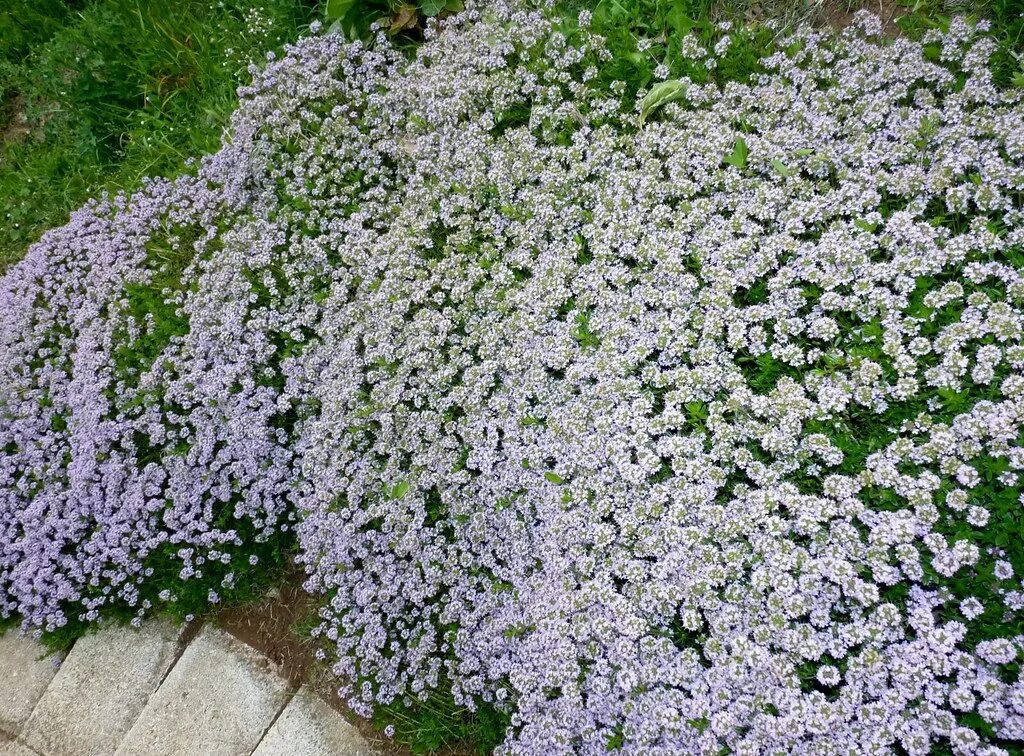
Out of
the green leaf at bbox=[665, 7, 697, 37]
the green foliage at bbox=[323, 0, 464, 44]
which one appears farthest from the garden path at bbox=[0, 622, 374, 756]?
the green leaf at bbox=[665, 7, 697, 37]

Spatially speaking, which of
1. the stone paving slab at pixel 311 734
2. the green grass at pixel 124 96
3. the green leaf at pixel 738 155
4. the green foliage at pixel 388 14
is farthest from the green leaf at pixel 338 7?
the stone paving slab at pixel 311 734

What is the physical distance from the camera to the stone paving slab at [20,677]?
4.34m

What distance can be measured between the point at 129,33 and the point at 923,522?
22.7ft

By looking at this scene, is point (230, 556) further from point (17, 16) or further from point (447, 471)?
point (17, 16)

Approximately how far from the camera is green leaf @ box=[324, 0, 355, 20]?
4.86 metres

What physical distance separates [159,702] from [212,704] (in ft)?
1.15

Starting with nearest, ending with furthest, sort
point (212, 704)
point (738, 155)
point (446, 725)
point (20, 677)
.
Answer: point (446, 725) → point (738, 155) → point (212, 704) → point (20, 677)

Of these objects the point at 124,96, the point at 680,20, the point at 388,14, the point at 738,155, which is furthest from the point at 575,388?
the point at 124,96

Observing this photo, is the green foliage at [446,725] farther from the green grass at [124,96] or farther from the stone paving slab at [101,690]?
the green grass at [124,96]

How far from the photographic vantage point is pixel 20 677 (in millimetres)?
4414

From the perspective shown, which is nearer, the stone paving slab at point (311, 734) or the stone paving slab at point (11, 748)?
the stone paving slab at point (311, 734)

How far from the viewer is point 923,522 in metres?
2.72

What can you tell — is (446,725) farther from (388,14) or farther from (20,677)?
(388,14)

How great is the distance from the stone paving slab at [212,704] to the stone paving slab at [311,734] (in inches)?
3.3
